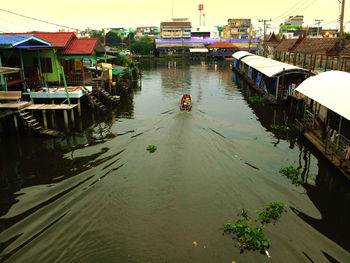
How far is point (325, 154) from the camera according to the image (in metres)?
16.2

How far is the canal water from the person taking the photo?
9695 mm

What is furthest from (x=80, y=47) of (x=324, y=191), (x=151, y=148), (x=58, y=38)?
(x=324, y=191)

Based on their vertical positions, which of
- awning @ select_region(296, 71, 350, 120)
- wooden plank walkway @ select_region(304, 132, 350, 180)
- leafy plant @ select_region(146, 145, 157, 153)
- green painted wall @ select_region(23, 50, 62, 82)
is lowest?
leafy plant @ select_region(146, 145, 157, 153)

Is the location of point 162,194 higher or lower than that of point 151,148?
lower

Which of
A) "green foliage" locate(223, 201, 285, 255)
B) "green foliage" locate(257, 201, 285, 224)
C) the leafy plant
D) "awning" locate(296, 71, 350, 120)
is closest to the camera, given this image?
"green foliage" locate(223, 201, 285, 255)

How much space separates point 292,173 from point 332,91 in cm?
609

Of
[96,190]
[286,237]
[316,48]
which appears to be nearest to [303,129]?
[286,237]

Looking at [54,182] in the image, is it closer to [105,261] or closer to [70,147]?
[70,147]

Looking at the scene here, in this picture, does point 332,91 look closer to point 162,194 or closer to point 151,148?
point 151,148

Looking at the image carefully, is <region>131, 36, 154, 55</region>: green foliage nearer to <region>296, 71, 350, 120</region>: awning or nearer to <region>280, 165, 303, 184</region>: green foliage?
<region>296, 71, 350, 120</region>: awning

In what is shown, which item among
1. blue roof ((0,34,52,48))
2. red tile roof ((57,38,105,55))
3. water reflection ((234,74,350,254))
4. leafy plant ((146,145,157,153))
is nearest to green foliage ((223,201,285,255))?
water reflection ((234,74,350,254))

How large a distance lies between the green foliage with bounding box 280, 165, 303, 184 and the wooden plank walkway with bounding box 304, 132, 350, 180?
2018 millimetres

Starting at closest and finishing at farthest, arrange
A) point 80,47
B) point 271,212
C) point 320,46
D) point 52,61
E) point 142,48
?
point 271,212, point 52,61, point 80,47, point 320,46, point 142,48

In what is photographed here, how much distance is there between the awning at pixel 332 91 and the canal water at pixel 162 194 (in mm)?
3496
